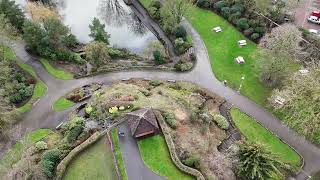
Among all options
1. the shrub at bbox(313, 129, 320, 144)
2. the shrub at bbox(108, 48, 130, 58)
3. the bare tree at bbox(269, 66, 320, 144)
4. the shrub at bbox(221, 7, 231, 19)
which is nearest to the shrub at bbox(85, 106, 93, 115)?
the shrub at bbox(108, 48, 130, 58)

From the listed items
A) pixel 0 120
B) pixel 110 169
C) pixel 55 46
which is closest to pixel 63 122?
pixel 0 120

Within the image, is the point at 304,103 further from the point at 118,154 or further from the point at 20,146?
the point at 20,146

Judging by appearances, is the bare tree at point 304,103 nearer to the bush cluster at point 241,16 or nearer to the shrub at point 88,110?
the bush cluster at point 241,16

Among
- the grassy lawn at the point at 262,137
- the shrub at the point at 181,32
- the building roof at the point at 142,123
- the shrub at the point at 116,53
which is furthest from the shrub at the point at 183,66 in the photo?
the building roof at the point at 142,123

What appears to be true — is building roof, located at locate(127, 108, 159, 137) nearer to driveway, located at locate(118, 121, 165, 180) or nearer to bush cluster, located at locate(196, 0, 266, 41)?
driveway, located at locate(118, 121, 165, 180)

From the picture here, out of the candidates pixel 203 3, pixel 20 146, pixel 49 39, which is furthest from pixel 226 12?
pixel 20 146

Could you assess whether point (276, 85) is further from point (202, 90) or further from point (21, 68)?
point (21, 68)
